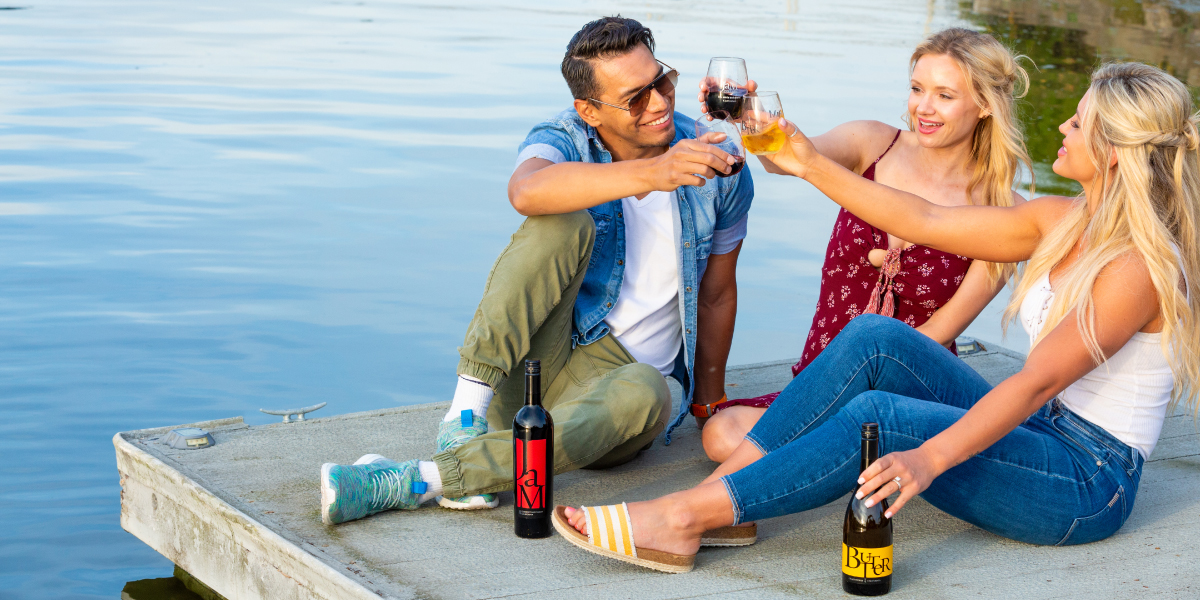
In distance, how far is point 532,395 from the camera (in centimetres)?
311

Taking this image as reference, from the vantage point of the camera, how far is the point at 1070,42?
1877cm

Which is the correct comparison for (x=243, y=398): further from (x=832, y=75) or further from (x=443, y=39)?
(x=443, y=39)

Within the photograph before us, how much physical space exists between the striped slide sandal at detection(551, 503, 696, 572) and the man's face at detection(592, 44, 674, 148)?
1.32 metres

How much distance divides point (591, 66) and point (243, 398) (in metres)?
2.84

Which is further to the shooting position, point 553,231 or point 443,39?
point 443,39

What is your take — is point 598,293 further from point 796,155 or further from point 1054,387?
point 1054,387

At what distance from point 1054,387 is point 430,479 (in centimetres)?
170

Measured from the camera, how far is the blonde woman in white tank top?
2859 mm

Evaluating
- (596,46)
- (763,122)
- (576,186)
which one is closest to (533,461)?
(576,186)

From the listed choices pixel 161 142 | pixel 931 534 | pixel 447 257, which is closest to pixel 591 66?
pixel 931 534

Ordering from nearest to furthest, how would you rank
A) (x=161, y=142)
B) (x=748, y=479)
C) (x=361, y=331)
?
(x=748, y=479)
(x=361, y=331)
(x=161, y=142)

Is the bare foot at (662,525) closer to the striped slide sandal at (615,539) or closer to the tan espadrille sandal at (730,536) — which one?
the striped slide sandal at (615,539)

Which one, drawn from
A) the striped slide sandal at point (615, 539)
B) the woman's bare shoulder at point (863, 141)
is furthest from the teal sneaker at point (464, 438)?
the woman's bare shoulder at point (863, 141)

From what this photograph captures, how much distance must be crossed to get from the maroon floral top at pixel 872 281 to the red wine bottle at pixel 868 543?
0.97 metres
